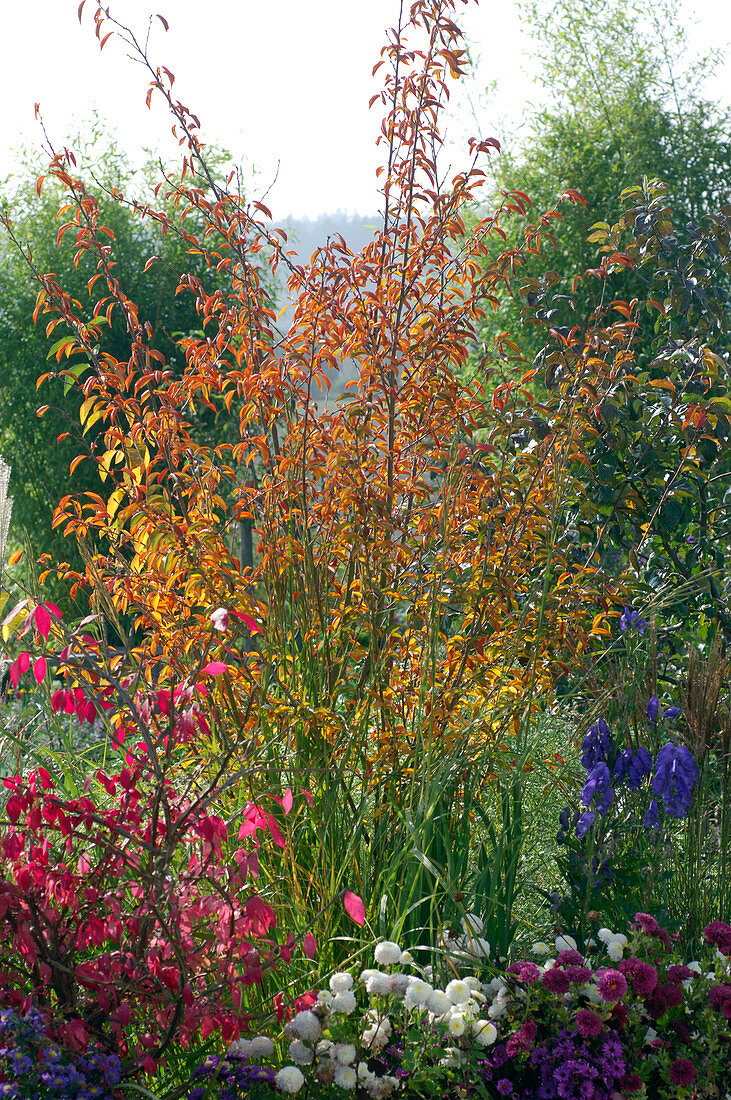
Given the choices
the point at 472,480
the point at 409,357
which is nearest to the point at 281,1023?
the point at 472,480

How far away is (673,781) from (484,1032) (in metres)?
0.77

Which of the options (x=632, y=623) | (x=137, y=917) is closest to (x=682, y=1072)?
(x=137, y=917)

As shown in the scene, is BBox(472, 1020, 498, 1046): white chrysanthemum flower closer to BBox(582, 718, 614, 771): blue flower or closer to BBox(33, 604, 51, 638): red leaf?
BBox(582, 718, 614, 771): blue flower

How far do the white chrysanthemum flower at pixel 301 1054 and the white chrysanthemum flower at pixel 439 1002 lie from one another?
0.75 feet

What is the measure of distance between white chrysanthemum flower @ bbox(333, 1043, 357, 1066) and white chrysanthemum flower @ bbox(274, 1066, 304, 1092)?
0.07 m

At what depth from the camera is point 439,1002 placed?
62.4 inches

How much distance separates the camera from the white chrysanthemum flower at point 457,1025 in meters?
1.57

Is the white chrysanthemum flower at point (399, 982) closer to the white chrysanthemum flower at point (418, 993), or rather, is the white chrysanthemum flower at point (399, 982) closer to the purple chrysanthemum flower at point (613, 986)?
the white chrysanthemum flower at point (418, 993)

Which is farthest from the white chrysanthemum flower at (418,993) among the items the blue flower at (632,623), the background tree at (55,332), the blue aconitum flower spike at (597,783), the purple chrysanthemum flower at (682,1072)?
the background tree at (55,332)

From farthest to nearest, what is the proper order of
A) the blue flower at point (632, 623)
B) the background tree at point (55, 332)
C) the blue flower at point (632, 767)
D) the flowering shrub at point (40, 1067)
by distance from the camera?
the background tree at point (55, 332), the blue flower at point (632, 623), the blue flower at point (632, 767), the flowering shrub at point (40, 1067)

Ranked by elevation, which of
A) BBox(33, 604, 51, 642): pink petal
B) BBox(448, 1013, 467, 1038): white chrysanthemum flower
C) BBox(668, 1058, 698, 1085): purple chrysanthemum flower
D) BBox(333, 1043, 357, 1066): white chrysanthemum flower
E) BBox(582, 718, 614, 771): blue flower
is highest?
BBox(33, 604, 51, 642): pink petal

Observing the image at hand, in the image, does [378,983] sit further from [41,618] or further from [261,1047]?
[41,618]

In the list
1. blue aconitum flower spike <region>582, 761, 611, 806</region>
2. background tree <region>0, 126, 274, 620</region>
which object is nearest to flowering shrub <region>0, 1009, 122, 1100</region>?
blue aconitum flower spike <region>582, 761, 611, 806</region>

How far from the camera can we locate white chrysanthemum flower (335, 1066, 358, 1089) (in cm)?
158
